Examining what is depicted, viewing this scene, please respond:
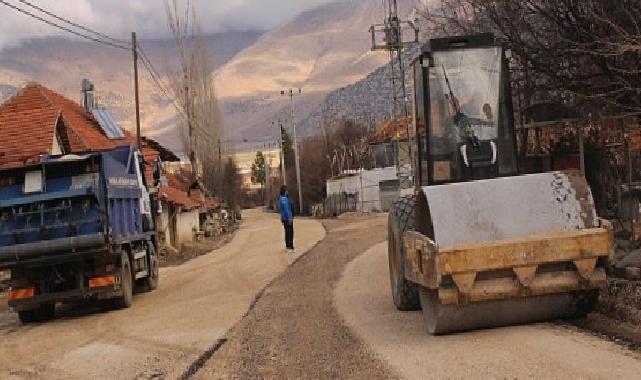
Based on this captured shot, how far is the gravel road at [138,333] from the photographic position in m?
10.5

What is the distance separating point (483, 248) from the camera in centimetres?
865

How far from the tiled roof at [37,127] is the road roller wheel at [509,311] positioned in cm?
2040

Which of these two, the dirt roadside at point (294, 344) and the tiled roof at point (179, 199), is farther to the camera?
the tiled roof at point (179, 199)

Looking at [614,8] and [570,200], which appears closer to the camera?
[570,200]

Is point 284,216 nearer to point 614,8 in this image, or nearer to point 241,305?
point 241,305

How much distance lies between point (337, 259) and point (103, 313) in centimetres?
752

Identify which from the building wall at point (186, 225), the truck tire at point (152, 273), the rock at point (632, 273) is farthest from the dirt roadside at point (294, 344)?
the building wall at point (186, 225)

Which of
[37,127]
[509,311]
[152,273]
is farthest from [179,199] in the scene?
[509,311]

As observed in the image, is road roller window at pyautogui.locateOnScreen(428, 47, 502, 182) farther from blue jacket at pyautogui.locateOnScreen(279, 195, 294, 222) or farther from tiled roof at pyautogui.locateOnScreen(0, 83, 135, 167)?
tiled roof at pyautogui.locateOnScreen(0, 83, 135, 167)

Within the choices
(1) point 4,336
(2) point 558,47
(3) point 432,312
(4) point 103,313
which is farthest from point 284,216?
(3) point 432,312

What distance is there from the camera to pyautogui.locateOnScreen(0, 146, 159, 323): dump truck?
15.7 metres

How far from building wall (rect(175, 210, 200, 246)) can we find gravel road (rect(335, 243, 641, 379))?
105ft

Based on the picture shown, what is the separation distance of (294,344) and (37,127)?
20845 millimetres

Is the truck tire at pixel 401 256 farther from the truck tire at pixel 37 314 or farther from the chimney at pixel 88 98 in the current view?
the chimney at pixel 88 98
